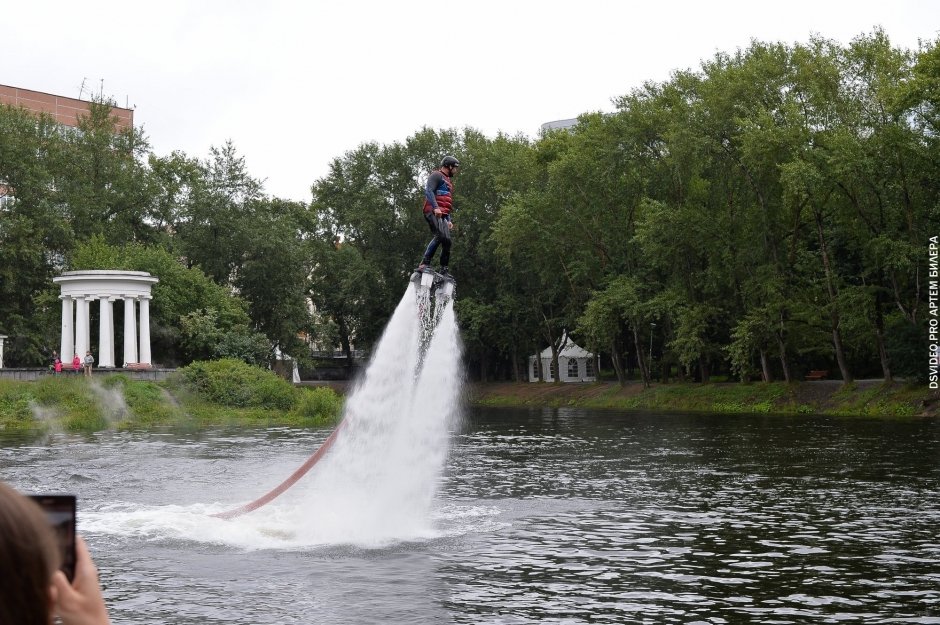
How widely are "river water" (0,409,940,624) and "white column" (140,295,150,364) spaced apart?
34.8 meters

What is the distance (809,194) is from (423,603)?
51.6 metres

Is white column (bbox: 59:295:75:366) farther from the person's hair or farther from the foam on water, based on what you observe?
the person's hair

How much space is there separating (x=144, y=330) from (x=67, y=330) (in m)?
5.11

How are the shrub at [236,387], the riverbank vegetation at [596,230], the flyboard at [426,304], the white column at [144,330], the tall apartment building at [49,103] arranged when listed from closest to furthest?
1. the flyboard at [426,304]
2. the riverbank vegetation at [596,230]
3. the shrub at [236,387]
4. the white column at [144,330]
5. the tall apartment building at [49,103]

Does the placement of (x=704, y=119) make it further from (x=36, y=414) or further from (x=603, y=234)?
(x=36, y=414)

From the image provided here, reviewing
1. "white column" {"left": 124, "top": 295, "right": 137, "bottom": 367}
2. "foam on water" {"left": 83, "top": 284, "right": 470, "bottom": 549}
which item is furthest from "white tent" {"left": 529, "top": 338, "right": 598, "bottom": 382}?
"foam on water" {"left": 83, "top": 284, "right": 470, "bottom": 549}

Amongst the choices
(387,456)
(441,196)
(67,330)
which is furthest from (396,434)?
(67,330)

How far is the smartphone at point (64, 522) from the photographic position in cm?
245

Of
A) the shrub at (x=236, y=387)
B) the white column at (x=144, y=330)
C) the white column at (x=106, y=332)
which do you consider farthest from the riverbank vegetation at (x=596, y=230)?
the white column at (x=106, y=332)

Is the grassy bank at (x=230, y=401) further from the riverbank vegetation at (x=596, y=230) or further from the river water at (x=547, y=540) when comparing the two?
the river water at (x=547, y=540)

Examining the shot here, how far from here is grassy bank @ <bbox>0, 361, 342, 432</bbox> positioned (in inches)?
2244

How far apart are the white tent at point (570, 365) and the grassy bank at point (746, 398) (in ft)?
32.8

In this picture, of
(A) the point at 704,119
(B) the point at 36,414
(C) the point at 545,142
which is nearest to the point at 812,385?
(A) the point at 704,119

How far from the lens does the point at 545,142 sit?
89.8 meters
